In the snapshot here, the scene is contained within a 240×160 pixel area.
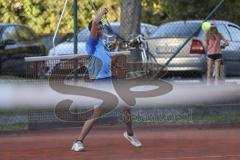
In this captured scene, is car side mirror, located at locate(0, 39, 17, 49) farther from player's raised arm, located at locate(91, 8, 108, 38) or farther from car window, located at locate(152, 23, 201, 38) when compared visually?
player's raised arm, located at locate(91, 8, 108, 38)

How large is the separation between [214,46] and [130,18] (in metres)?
2.03

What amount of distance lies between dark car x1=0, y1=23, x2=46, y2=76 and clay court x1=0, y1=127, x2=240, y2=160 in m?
5.90

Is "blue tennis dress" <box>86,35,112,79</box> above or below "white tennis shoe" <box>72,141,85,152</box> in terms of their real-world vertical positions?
above

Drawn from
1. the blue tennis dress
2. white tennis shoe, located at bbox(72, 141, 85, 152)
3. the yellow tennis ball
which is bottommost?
white tennis shoe, located at bbox(72, 141, 85, 152)

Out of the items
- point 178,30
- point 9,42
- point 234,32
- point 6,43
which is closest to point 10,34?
point 9,42

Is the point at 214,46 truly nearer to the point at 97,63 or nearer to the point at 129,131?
the point at 129,131

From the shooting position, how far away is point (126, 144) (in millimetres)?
10812

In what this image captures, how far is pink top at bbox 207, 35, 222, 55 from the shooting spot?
15.6 metres

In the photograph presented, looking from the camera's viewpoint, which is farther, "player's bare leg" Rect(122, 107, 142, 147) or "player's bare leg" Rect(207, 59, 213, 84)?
"player's bare leg" Rect(207, 59, 213, 84)

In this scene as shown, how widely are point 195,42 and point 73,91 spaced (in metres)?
5.18

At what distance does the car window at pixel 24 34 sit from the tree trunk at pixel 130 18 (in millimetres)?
5535

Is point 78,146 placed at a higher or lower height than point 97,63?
lower

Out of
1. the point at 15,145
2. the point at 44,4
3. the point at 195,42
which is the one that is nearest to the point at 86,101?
the point at 15,145

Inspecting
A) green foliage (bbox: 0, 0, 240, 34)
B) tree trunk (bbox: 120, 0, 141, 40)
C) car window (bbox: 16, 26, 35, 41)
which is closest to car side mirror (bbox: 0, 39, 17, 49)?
car window (bbox: 16, 26, 35, 41)
